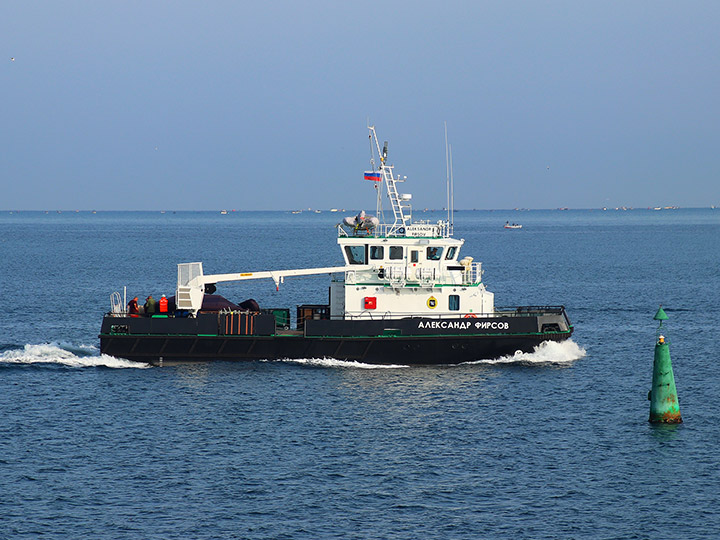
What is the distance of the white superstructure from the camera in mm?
38688

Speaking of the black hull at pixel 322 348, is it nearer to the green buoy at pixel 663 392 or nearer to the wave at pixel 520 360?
the wave at pixel 520 360

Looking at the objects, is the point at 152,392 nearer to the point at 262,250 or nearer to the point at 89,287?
the point at 89,287

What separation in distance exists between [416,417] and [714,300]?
131ft

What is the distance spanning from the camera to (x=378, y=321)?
37.9 meters

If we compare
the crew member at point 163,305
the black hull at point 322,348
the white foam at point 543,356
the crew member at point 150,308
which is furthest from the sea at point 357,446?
the crew member at point 163,305

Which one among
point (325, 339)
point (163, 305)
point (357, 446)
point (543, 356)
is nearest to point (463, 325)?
point (543, 356)

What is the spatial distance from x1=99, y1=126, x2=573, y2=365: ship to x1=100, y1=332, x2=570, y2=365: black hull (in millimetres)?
40

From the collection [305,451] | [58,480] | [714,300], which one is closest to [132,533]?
[58,480]

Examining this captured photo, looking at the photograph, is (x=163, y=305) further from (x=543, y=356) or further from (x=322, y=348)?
(x=543, y=356)

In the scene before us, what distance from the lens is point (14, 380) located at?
36.7 metres

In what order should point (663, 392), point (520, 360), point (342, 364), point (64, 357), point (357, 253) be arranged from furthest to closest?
point (64, 357) → point (357, 253) → point (520, 360) → point (342, 364) → point (663, 392)

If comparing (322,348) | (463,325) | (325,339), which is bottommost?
(322,348)

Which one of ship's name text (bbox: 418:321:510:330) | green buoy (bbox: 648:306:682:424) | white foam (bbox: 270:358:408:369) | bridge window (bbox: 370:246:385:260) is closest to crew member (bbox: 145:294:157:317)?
white foam (bbox: 270:358:408:369)

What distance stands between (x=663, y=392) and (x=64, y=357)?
24454 mm
